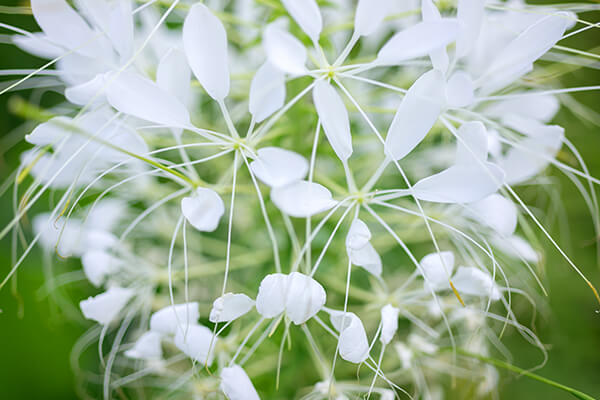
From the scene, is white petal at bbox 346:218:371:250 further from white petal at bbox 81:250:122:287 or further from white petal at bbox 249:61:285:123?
white petal at bbox 81:250:122:287

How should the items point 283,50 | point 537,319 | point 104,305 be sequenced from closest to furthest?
point 283,50 < point 104,305 < point 537,319

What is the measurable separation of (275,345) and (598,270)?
504mm

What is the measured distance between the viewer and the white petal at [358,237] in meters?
0.33

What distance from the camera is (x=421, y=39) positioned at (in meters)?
0.30

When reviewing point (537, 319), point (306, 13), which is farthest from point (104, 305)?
point (537, 319)

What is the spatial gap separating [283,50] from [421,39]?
0.08 meters

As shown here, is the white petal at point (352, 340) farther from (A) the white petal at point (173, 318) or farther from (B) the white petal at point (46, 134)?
(B) the white petal at point (46, 134)


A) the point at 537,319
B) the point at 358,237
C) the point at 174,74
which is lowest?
the point at 537,319

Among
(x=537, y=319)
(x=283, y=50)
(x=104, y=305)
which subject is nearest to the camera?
(x=283, y=50)

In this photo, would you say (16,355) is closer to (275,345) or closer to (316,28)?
(275,345)

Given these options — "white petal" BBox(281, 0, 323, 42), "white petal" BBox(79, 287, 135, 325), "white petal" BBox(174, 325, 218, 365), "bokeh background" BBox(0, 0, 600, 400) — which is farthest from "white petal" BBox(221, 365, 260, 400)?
"bokeh background" BBox(0, 0, 600, 400)

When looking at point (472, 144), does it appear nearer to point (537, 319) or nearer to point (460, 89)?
point (460, 89)

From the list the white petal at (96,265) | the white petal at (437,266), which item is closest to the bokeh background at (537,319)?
the white petal at (96,265)

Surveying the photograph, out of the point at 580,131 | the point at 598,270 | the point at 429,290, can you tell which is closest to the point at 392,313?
the point at 429,290
